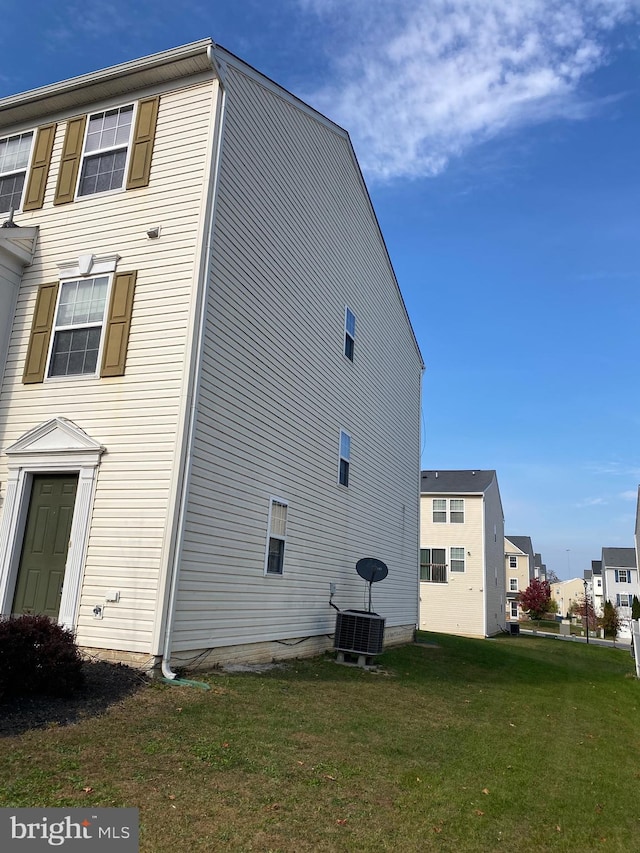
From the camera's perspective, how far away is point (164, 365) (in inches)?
321

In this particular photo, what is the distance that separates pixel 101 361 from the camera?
28.3 ft

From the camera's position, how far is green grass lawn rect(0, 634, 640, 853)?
12.9 feet

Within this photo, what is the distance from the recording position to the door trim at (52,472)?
7.89m

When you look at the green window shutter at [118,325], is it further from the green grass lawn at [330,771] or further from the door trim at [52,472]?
the green grass lawn at [330,771]

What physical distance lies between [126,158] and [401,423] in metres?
11.4

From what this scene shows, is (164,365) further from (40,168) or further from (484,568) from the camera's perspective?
(484,568)

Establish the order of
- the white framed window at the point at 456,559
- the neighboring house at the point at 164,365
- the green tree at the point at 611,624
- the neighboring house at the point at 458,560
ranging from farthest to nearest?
the green tree at the point at 611,624 → the white framed window at the point at 456,559 → the neighboring house at the point at 458,560 → the neighboring house at the point at 164,365

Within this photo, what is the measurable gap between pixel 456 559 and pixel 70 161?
83.1ft

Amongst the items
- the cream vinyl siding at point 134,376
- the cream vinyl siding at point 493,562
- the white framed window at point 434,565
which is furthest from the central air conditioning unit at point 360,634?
the cream vinyl siding at point 493,562

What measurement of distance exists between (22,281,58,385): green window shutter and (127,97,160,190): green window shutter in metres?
1.96

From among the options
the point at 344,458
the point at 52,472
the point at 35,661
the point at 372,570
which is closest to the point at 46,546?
the point at 52,472

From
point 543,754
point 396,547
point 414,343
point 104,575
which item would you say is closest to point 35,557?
point 104,575

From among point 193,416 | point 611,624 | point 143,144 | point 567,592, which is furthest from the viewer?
point 567,592

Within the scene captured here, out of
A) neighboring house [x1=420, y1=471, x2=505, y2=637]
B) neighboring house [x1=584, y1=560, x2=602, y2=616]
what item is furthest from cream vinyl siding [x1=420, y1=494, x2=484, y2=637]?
neighboring house [x1=584, y1=560, x2=602, y2=616]
